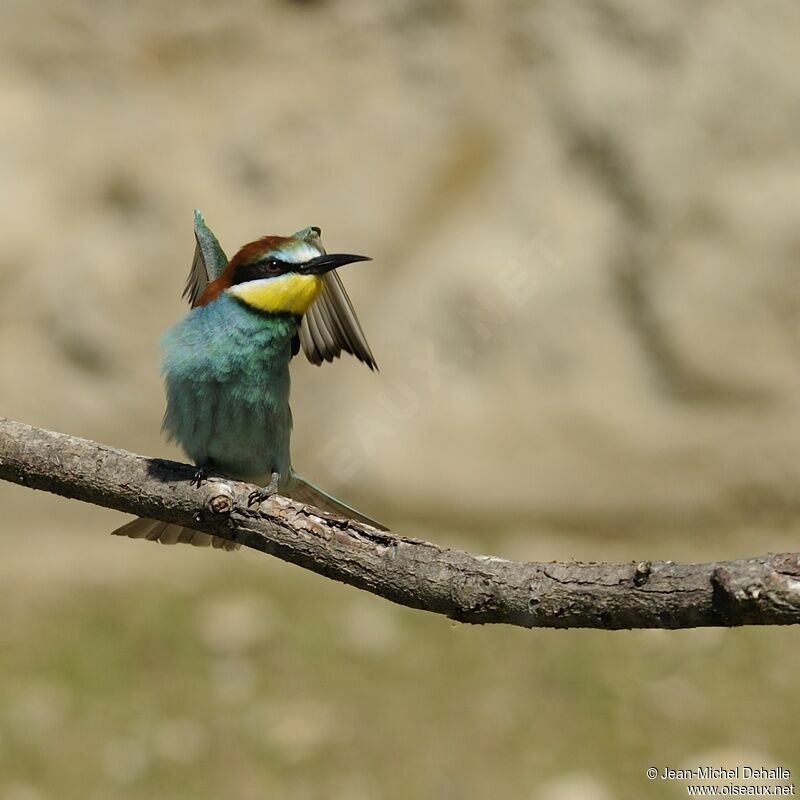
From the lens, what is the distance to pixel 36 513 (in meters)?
4.12

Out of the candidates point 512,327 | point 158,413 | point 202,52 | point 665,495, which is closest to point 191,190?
point 202,52

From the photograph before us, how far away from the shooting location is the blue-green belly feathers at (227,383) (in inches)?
86.3

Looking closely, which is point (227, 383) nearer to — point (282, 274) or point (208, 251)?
point (282, 274)

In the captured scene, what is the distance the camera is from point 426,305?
158 inches

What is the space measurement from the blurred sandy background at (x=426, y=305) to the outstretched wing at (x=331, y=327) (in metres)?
1.44

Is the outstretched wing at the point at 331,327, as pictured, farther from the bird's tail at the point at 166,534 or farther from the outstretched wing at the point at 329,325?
the bird's tail at the point at 166,534

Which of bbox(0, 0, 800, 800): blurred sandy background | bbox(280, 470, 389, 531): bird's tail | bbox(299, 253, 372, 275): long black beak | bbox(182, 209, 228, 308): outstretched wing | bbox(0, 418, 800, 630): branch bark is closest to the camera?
bbox(0, 418, 800, 630): branch bark

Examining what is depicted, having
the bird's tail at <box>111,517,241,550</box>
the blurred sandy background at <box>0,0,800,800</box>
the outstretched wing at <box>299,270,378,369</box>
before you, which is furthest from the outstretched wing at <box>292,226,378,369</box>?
the blurred sandy background at <box>0,0,800,800</box>

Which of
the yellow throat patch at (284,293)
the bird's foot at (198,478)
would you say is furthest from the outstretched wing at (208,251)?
→ the bird's foot at (198,478)

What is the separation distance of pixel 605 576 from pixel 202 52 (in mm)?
3090

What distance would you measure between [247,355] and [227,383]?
2.2 inches

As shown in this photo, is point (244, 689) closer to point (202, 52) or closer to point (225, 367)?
point (225, 367)

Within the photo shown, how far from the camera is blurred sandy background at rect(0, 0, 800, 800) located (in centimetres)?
369

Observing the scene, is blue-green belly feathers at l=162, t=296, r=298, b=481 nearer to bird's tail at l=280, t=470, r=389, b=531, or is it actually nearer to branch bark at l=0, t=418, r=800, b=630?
bird's tail at l=280, t=470, r=389, b=531
